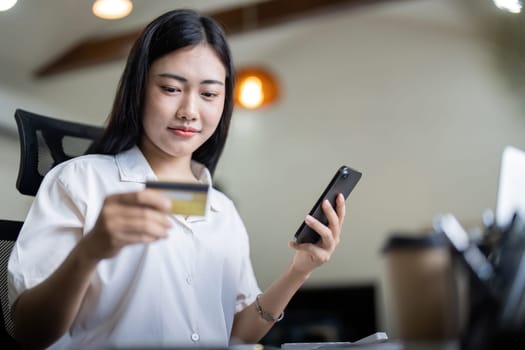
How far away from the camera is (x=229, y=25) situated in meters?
4.49

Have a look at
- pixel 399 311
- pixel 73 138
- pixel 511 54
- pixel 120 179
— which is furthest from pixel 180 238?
pixel 511 54

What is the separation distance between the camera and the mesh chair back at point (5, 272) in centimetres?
128

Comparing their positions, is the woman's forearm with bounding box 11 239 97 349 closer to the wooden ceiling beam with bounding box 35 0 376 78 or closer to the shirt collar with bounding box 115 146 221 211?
the shirt collar with bounding box 115 146 221 211

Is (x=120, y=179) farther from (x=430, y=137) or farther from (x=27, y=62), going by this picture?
(x=430, y=137)

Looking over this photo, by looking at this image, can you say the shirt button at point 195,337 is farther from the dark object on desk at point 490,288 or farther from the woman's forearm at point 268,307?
the dark object on desk at point 490,288

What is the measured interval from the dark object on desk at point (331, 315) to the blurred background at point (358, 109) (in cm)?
5

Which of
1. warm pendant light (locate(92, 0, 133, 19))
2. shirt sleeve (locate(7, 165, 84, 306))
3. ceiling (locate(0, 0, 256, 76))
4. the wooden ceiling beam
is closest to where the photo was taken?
shirt sleeve (locate(7, 165, 84, 306))

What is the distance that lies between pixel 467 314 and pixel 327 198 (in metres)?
0.49

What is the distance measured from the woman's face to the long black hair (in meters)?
0.02

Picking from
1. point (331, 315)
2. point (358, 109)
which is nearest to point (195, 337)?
point (331, 315)

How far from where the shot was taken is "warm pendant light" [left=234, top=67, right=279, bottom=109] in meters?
3.87

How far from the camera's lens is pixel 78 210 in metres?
1.20

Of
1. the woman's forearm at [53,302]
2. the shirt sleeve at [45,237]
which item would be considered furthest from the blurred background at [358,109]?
the woman's forearm at [53,302]

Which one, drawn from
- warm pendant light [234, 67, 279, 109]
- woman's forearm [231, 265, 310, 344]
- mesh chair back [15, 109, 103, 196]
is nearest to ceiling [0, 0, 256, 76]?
warm pendant light [234, 67, 279, 109]
